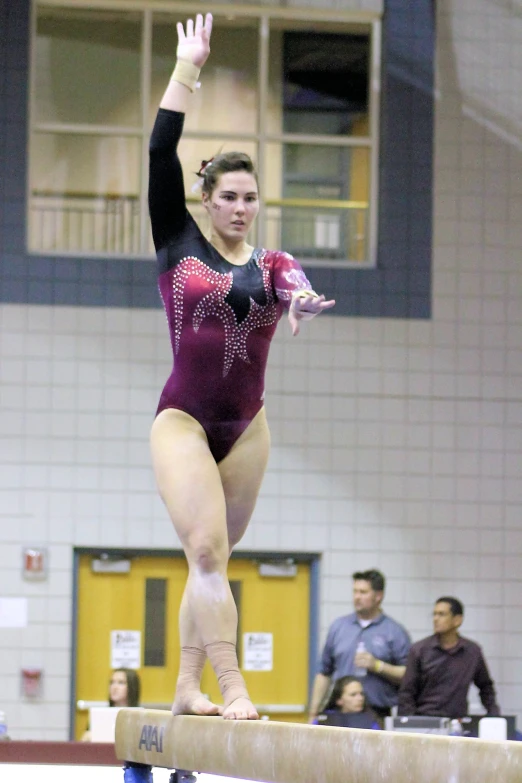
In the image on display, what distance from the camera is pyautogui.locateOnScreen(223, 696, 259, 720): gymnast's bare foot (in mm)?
3422

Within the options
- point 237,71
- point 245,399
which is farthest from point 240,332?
point 237,71

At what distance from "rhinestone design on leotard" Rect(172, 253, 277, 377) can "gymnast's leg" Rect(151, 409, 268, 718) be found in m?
0.25

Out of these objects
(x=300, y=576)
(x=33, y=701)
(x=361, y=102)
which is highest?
(x=361, y=102)

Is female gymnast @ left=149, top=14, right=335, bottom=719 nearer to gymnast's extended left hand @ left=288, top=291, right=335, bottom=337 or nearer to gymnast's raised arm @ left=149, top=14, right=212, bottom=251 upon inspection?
gymnast's raised arm @ left=149, top=14, right=212, bottom=251

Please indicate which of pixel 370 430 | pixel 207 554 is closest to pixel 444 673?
pixel 370 430

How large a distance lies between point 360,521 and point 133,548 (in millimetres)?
1804

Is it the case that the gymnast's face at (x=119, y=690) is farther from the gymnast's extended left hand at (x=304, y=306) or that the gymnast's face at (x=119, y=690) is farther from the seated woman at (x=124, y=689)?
the gymnast's extended left hand at (x=304, y=306)

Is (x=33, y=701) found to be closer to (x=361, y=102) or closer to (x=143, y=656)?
(x=143, y=656)

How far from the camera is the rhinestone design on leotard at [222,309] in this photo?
370cm

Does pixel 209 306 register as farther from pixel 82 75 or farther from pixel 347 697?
pixel 82 75

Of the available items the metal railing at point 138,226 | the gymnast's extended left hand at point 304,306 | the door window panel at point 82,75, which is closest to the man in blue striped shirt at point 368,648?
the metal railing at point 138,226

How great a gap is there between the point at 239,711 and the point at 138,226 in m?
7.17

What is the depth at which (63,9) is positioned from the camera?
404 inches

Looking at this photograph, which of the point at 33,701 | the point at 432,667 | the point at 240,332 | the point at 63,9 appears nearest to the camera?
the point at 240,332
